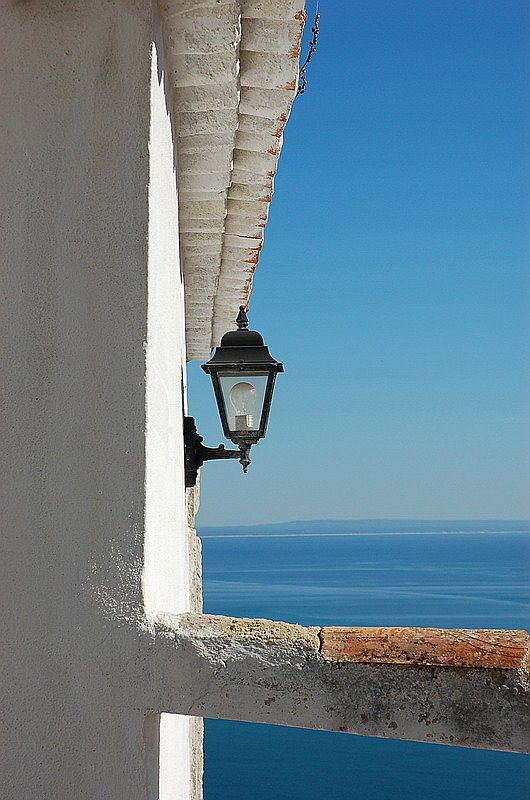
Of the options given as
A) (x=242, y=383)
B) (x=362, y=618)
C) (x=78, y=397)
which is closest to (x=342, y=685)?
(x=78, y=397)

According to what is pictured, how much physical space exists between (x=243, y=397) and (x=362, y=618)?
2942cm

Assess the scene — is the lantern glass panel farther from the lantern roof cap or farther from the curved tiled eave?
the curved tiled eave

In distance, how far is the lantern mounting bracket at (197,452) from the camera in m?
3.34

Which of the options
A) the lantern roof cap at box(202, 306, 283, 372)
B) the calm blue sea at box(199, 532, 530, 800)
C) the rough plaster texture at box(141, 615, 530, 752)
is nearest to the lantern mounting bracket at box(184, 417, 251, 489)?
the lantern roof cap at box(202, 306, 283, 372)

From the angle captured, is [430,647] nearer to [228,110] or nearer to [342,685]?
[342,685]

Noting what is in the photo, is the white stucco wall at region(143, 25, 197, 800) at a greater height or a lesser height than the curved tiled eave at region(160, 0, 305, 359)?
lesser

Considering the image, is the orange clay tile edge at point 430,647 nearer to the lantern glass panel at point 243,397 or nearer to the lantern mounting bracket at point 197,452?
the lantern glass panel at point 243,397

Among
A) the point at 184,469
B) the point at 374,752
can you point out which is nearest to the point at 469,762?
the point at 374,752

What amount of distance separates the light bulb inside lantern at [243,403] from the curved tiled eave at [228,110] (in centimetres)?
73

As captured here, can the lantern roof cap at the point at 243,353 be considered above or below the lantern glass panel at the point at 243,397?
above

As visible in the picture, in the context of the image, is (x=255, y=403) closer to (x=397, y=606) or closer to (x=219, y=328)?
(x=219, y=328)

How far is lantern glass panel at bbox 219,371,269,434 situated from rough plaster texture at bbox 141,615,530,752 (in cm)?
139

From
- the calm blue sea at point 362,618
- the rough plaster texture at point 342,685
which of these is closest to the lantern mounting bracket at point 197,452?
the rough plaster texture at point 342,685

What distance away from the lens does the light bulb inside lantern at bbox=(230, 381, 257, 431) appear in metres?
3.15
